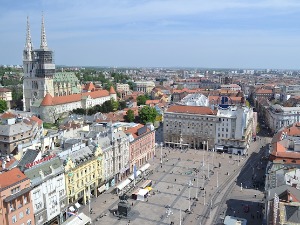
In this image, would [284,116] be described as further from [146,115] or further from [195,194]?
[195,194]

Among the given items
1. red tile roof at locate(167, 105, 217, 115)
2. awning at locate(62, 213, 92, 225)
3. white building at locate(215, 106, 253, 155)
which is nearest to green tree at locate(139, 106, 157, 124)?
red tile roof at locate(167, 105, 217, 115)

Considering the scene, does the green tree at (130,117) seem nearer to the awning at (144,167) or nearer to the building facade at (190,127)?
the building facade at (190,127)

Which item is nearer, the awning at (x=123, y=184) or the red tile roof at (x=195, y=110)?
the awning at (x=123, y=184)

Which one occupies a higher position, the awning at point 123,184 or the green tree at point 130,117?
the green tree at point 130,117

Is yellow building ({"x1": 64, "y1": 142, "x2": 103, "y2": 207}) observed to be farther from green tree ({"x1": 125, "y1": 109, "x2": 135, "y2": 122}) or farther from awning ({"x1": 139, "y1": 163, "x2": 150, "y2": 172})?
green tree ({"x1": 125, "y1": 109, "x2": 135, "y2": 122})

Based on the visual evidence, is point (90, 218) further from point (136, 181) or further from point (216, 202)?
point (216, 202)

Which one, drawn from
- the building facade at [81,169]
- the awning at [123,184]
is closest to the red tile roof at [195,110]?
the awning at [123,184]

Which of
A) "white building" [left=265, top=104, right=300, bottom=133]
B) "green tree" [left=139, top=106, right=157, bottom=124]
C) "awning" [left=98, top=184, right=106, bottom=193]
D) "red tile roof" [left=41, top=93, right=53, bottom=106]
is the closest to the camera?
"awning" [left=98, top=184, right=106, bottom=193]

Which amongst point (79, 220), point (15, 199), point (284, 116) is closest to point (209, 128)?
point (284, 116)

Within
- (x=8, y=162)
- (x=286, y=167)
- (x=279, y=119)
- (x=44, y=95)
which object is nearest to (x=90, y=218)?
(x=8, y=162)
